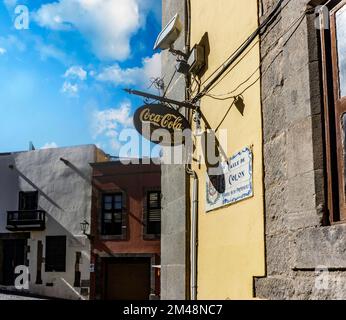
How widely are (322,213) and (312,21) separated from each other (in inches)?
59.6

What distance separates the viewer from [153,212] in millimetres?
21469

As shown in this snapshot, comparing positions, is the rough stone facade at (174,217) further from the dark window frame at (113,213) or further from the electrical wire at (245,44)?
the dark window frame at (113,213)

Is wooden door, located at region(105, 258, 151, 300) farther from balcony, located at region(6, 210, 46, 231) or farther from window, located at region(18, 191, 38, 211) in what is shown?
window, located at region(18, 191, 38, 211)

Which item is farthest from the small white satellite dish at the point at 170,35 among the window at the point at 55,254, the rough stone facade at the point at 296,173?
the window at the point at 55,254

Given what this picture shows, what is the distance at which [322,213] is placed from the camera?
3574mm

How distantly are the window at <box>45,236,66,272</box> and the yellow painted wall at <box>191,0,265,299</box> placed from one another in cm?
1700

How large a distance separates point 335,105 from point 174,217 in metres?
4.27

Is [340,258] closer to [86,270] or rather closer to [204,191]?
[204,191]

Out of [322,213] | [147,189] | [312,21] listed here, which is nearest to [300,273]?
[322,213]

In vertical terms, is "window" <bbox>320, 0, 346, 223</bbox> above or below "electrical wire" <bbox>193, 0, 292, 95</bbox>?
below

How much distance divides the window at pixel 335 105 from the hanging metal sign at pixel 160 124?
2900 mm

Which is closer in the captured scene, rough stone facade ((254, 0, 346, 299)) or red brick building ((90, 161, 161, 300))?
rough stone facade ((254, 0, 346, 299))

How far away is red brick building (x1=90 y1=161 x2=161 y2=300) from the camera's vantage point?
827 inches

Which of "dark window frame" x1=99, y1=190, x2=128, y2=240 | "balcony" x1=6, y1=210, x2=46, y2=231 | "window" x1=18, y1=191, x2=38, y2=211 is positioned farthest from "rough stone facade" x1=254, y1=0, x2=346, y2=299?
"window" x1=18, y1=191, x2=38, y2=211
